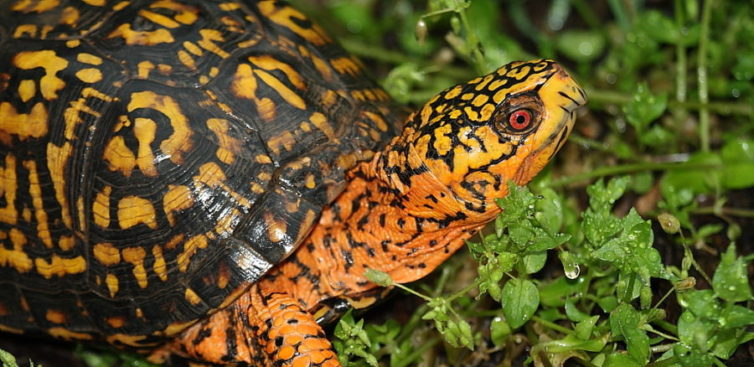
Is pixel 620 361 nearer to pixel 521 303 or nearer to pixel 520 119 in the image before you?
pixel 521 303

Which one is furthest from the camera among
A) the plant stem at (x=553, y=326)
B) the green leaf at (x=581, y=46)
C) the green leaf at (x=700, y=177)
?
the green leaf at (x=581, y=46)

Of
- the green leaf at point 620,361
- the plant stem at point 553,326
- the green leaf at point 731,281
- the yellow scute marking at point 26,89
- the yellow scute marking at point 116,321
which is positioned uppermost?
the yellow scute marking at point 26,89

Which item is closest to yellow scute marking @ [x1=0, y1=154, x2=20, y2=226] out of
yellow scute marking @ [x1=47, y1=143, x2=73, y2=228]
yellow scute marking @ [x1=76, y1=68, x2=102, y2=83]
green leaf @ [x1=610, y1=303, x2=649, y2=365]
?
yellow scute marking @ [x1=47, y1=143, x2=73, y2=228]

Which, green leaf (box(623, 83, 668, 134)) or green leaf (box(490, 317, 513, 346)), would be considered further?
green leaf (box(623, 83, 668, 134))

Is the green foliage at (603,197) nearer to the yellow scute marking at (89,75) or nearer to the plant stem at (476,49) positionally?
the plant stem at (476,49)

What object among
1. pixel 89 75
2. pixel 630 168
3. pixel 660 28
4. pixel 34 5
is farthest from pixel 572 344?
pixel 34 5

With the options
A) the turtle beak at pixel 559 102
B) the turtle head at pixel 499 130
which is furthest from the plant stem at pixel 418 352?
the turtle beak at pixel 559 102

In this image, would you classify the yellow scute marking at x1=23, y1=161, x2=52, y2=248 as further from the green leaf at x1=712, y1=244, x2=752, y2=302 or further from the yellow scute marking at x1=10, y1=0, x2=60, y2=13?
the green leaf at x1=712, y1=244, x2=752, y2=302
